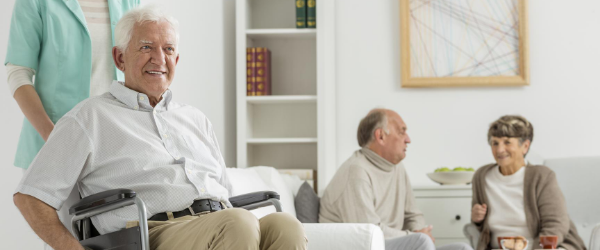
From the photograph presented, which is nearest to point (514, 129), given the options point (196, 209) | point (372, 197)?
point (372, 197)

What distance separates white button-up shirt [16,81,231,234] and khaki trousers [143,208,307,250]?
0.11m

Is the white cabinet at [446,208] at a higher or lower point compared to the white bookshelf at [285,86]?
lower

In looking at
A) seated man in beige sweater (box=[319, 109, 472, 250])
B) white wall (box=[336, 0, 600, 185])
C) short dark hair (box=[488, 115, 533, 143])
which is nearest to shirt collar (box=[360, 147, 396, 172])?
seated man in beige sweater (box=[319, 109, 472, 250])

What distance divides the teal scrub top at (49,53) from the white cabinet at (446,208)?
2218 mm

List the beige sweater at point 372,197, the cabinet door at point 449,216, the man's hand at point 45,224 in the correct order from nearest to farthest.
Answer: the man's hand at point 45,224, the beige sweater at point 372,197, the cabinet door at point 449,216

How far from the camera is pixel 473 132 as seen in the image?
3.98 m

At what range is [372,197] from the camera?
284 cm

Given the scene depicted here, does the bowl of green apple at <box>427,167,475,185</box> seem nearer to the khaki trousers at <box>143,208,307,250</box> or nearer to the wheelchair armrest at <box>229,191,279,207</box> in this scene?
the wheelchair armrest at <box>229,191,279,207</box>

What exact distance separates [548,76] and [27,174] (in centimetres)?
332

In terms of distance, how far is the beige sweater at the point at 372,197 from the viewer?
110 inches

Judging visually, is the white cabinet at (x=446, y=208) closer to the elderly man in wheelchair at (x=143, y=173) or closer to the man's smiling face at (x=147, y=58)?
the elderly man in wheelchair at (x=143, y=173)

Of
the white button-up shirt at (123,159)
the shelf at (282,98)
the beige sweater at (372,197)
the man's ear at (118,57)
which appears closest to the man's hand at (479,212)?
the beige sweater at (372,197)

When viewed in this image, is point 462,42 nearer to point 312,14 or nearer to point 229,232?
point 312,14

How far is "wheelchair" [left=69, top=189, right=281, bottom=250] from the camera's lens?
1459mm
